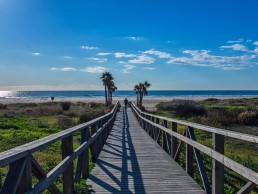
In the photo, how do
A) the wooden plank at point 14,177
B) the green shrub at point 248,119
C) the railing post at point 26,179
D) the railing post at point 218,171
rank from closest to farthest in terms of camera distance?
the wooden plank at point 14,177 < the railing post at point 26,179 < the railing post at point 218,171 < the green shrub at point 248,119

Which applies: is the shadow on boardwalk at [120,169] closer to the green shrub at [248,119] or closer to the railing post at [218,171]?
the railing post at [218,171]

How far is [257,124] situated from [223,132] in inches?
729

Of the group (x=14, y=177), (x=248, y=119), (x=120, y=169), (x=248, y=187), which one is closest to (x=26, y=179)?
(x=14, y=177)

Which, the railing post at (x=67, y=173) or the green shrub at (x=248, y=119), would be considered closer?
the railing post at (x=67, y=173)

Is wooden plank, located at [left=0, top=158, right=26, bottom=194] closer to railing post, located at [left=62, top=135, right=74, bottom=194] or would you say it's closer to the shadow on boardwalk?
railing post, located at [left=62, top=135, right=74, bottom=194]

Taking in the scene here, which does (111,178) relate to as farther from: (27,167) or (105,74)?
(105,74)

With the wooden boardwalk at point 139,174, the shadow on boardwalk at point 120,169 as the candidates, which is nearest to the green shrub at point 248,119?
the shadow on boardwalk at point 120,169

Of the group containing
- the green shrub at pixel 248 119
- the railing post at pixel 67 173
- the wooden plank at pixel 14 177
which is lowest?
the green shrub at pixel 248 119

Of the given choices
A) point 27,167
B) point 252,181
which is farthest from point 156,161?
point 27,167

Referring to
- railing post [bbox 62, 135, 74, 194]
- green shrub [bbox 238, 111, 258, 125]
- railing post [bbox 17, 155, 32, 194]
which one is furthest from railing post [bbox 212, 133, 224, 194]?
green shrub [bbox 238, 111, 258, 125]

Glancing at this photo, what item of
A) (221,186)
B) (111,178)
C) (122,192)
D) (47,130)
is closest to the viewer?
(221,186)

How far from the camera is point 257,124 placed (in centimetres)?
2169

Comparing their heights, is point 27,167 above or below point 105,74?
below

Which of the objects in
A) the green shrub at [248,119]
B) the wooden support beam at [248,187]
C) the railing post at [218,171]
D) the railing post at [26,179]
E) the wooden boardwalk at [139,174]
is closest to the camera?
the railing post at [26,179]
